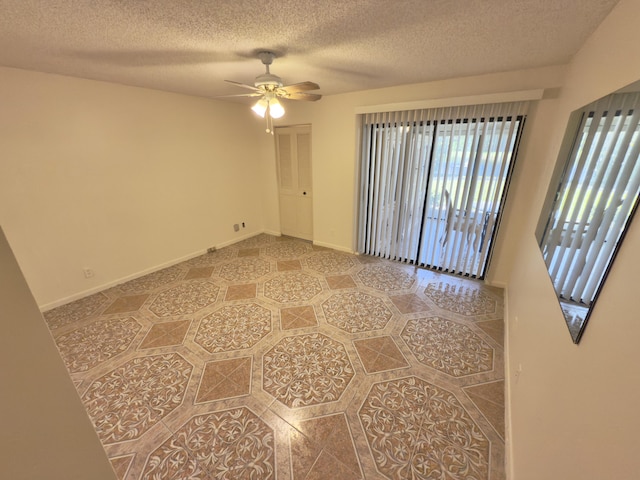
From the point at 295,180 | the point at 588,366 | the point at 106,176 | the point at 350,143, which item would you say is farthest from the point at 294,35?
the point at 295,180

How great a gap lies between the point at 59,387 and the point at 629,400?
1.45 metres

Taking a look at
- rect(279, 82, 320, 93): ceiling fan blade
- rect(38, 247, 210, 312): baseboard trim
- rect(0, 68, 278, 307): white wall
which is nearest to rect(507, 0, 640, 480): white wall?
rect(279, 82, 320, 93): ceiling fan blade

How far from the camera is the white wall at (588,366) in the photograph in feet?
2.05

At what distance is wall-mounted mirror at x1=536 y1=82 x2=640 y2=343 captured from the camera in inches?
31.7

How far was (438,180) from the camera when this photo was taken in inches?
125

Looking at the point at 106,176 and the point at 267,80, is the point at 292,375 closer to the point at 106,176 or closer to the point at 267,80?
the point at 267,80

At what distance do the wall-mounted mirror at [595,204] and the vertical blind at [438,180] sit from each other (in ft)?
4.76

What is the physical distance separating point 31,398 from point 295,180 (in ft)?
13.9

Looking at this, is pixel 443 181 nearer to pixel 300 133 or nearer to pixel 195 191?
pixel 300 133

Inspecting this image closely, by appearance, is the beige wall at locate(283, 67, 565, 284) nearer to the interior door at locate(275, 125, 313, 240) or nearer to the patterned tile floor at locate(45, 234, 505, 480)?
the interior door at locate(275, 125, 313, 240)

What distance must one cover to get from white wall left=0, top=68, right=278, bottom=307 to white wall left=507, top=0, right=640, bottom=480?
421 cm

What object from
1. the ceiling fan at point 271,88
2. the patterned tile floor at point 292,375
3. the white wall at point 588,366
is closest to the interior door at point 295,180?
the patterned tile floor at point 292,375

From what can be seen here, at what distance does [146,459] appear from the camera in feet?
4.82

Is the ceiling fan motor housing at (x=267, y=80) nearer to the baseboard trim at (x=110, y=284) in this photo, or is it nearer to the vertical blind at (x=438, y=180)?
the vertical blind at (x=438, y=180)
